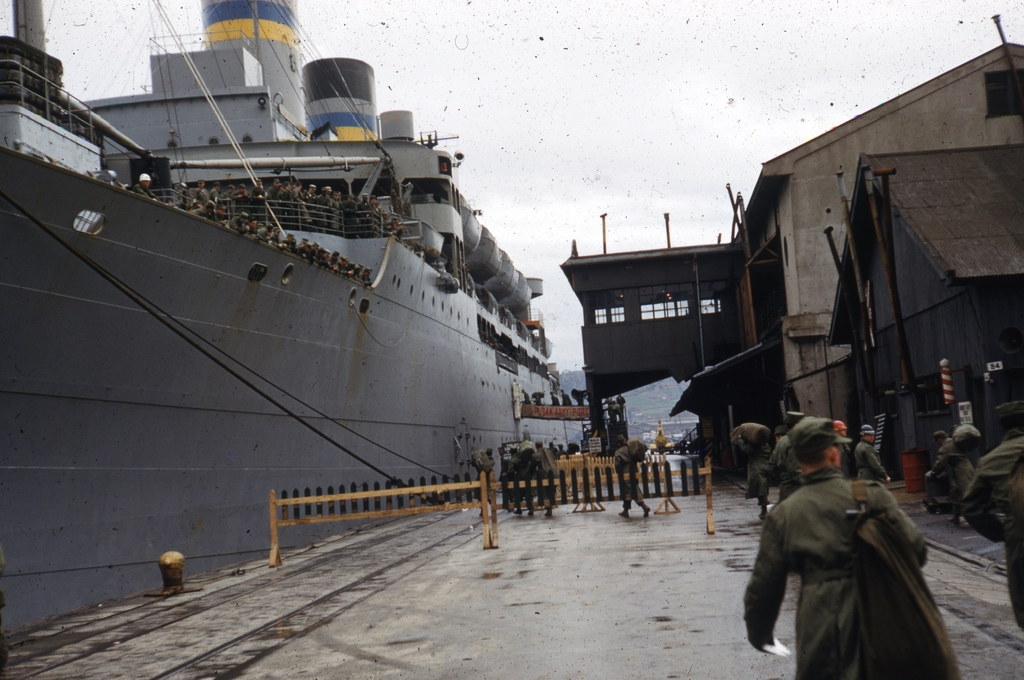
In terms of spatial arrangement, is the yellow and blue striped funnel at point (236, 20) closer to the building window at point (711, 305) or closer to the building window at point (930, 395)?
the building window at point (711, 305)

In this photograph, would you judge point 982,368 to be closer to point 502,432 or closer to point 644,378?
point 502,432

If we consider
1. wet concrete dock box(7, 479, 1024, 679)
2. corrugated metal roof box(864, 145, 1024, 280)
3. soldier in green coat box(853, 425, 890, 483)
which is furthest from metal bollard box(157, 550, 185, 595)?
corrugated metal roof box(864, 145, 1024, 280)

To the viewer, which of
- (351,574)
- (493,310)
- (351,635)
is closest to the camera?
(351,635)

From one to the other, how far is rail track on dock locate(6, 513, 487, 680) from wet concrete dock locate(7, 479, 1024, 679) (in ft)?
0.10

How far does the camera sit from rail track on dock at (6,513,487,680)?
7145mm

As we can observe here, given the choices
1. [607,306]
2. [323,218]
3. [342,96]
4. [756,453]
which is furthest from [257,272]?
[607,306]

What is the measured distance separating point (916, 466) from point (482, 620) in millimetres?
11501

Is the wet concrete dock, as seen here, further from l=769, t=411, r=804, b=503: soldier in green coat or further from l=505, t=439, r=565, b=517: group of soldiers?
l=505, t=439, r=565, b=517: group of soldiers

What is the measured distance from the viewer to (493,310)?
130ft

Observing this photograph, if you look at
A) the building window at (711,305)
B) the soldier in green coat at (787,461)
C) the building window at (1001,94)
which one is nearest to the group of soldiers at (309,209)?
the soldier in green coat at (787,461)

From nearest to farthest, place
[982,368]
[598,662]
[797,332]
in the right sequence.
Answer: [598,662], [982,368], [797,332]

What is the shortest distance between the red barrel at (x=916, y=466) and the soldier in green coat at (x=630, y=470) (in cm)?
460

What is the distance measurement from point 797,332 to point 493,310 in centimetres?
1600

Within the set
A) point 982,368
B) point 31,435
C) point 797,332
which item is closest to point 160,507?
point 31,435
